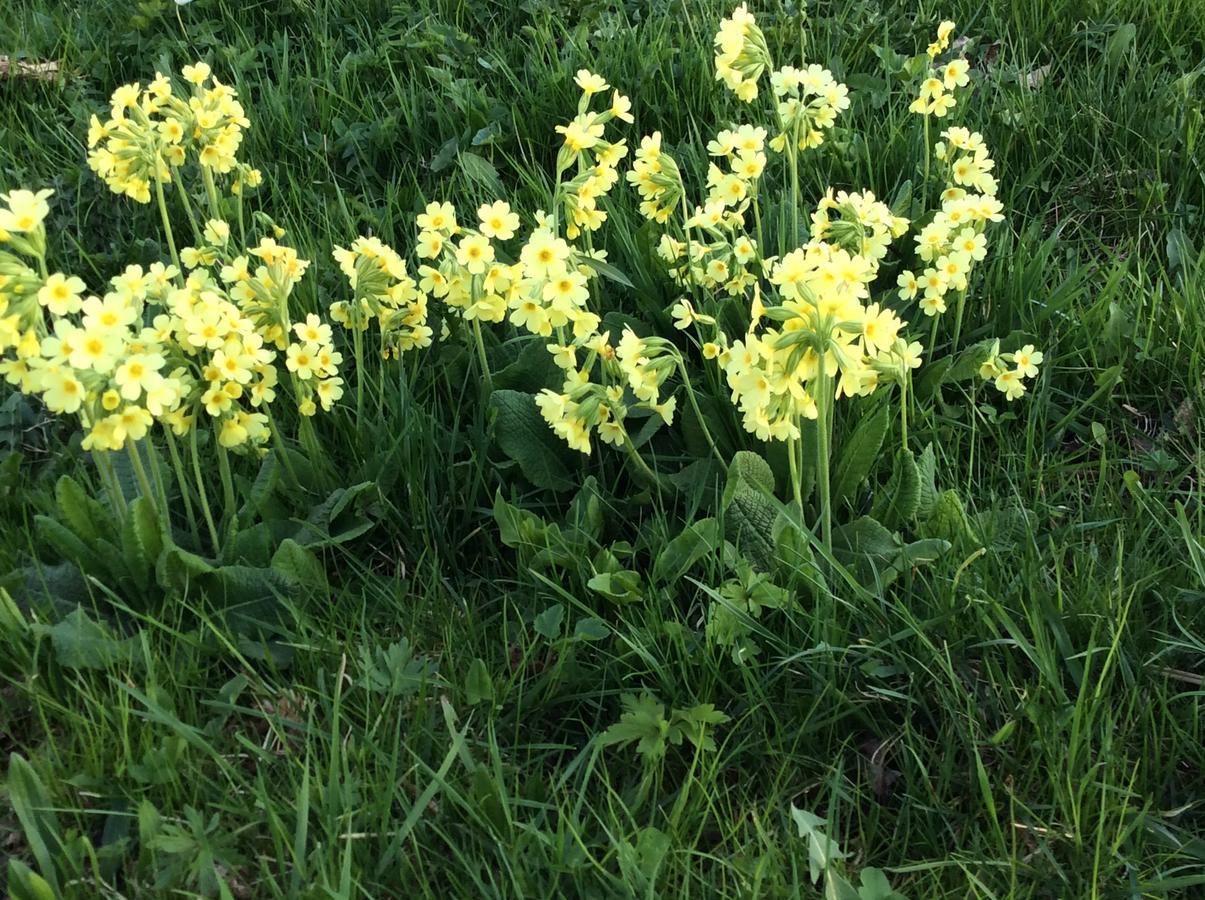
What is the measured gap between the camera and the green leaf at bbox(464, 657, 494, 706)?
66.1 inches

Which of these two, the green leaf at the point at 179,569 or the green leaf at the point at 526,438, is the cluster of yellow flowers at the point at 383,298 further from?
the green leaf at the point at 179,569

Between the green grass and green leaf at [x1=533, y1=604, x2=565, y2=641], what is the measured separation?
0.03 m

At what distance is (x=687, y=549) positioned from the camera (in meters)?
1.84

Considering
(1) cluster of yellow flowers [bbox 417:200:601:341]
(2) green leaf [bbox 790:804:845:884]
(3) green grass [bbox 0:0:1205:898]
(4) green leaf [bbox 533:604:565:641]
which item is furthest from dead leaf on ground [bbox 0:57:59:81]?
(2) green leaf [bbox 790:804:845:884]

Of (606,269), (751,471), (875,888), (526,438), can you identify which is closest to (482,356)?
(526,438)

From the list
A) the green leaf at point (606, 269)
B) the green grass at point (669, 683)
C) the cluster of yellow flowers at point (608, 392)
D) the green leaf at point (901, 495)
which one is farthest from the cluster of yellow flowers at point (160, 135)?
the green leaf at point (901, 495)

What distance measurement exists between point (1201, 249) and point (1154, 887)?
167 centimetres

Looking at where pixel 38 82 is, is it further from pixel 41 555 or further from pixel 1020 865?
pixel 1020 865

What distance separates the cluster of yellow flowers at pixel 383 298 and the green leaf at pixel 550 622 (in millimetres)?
600

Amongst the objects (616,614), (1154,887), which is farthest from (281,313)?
(1154,887)

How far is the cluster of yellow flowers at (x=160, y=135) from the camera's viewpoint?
208 cm

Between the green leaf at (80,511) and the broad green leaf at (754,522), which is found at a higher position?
the green leaf at (80,511)

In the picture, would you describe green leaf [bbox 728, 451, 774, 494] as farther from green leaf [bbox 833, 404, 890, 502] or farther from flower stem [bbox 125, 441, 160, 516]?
flower stem [bbox 125, 441, 160, 516]

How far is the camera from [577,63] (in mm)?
3113
